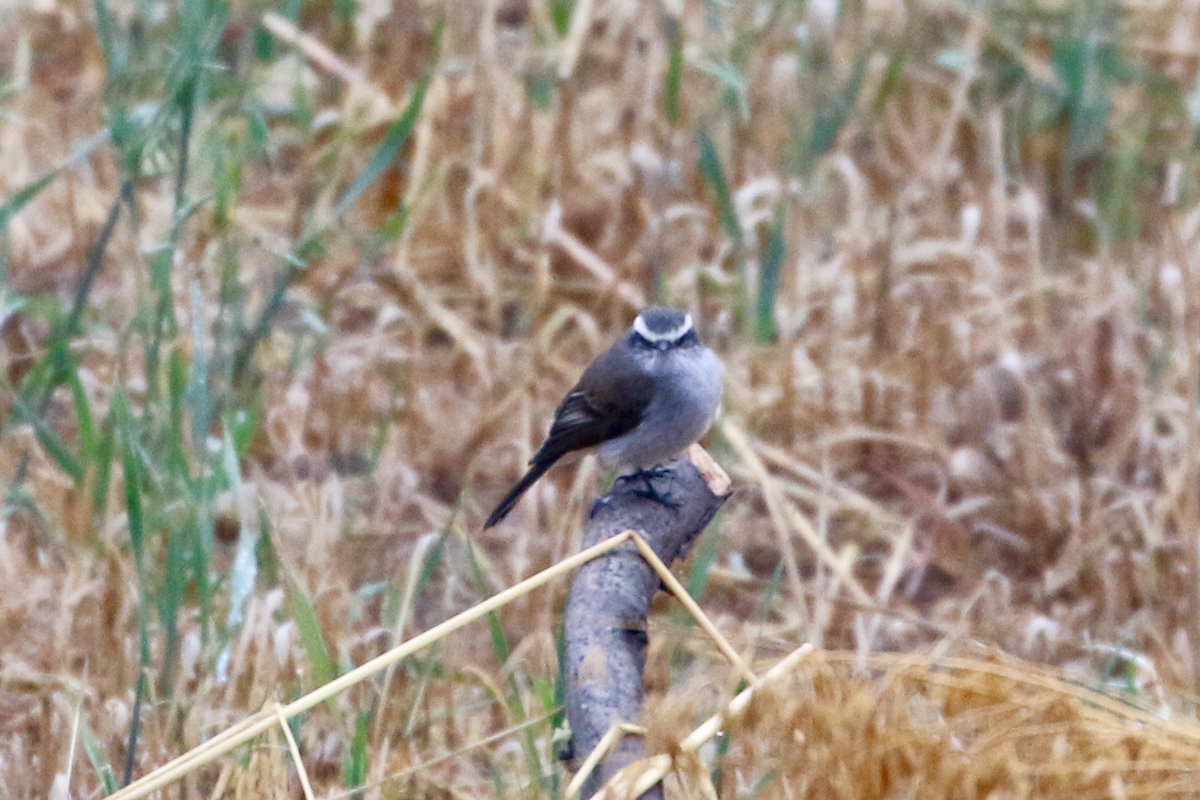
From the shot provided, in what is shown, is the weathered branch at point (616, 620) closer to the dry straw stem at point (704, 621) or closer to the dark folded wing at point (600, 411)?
the dry straw stem at point (704, 621)

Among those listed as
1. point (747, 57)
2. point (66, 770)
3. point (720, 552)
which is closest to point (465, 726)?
point (66, 770)

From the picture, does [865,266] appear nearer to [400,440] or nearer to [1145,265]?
[1145,265]

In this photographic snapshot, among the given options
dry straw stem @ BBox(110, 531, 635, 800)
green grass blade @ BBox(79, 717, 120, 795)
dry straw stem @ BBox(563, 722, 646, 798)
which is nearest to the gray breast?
green grass blade @ BBox(79, 717, 120, 795)

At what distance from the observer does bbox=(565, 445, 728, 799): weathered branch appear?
2.12 m

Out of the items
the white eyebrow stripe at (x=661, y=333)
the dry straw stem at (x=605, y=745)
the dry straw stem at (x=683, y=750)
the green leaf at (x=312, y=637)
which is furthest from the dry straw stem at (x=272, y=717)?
the white eyebrow stripe at (x=661, y=333)

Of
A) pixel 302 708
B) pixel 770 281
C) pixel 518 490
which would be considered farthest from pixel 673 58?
pixel 302 708

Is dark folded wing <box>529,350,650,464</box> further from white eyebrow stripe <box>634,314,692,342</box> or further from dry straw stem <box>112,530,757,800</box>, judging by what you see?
dry straw stem <box>112,530,757,800</box>

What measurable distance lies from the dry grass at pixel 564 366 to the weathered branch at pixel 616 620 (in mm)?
210

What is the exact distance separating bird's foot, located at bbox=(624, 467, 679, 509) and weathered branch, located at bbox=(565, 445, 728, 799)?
0.01 metres

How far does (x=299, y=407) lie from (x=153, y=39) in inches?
66.5

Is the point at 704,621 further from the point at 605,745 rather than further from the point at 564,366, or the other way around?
the point at 564,366

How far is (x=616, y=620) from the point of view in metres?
2.36

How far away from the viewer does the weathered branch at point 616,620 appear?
2.12 meters

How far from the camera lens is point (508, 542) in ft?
16.1
